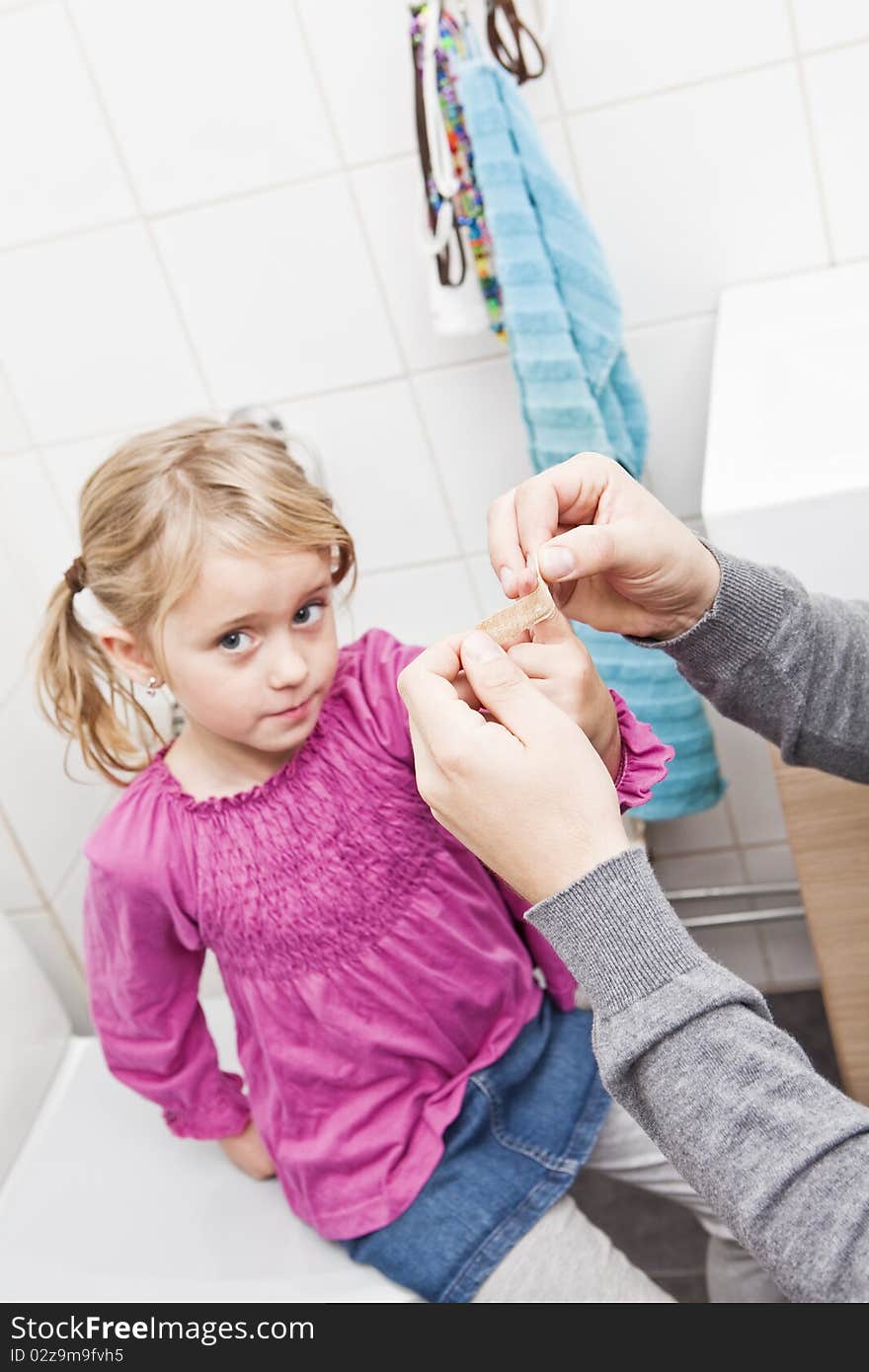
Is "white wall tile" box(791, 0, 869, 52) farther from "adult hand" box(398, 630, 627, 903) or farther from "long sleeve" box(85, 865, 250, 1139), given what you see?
"long sleeve" box(85, 865, 250, 1139)

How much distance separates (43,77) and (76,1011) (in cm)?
107

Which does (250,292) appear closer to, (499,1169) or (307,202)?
(307,202)

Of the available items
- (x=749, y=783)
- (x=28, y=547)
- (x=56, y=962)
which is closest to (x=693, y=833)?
(x=749, y=783)

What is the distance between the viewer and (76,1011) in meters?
1.56

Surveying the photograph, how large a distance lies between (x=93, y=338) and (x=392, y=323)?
34cm

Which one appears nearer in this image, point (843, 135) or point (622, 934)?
point (622, 934)

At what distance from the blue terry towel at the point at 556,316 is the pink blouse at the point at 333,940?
1.01ft

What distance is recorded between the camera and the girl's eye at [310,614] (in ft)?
3.09

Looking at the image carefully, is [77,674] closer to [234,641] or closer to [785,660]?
[234,641]

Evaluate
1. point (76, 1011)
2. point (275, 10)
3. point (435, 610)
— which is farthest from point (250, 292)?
point (76, 1011)

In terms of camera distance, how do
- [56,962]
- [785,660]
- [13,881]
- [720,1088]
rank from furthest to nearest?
[56,962] < [13,881] < [785,660] < [720,1088]

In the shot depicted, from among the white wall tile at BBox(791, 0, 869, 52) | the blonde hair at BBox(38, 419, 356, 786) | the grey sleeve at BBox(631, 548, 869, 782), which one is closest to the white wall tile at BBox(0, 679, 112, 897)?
the blonde hair at BBox(38, 419, 356, 786)

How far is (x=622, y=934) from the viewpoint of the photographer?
1.95 feet

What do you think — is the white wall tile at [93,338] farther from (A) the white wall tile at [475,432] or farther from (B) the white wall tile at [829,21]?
(B) the white wall tile at [829,21]
